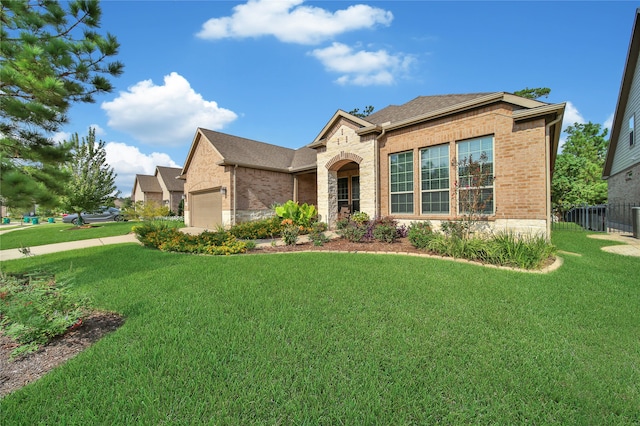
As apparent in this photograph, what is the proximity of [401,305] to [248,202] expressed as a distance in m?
13.1

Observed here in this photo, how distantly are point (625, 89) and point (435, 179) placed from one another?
12.7m

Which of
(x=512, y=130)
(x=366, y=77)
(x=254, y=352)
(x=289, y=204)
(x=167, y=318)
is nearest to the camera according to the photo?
(x=254, y=352)

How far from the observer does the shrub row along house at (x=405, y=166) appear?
7.94 meters

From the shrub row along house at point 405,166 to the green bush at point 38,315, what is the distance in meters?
9.82

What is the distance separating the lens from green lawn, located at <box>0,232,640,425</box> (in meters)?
2.04

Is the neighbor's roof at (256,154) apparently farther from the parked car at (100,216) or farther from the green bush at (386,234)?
the parked car at (100,216)

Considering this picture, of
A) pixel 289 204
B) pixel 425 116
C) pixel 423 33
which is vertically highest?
pixel 423 33

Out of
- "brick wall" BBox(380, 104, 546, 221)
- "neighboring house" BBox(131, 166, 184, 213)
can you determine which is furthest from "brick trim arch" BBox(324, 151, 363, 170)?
"neighboring house" BBox(131, 166, 184, 213)

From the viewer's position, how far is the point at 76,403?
213cm

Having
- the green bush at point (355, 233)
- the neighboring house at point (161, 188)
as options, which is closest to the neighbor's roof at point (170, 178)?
the neighboring house at point (161, 188)

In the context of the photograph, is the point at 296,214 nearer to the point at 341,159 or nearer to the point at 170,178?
the point at 341,159

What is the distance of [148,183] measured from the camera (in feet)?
123

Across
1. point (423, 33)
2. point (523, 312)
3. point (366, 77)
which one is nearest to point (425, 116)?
point (423, 33)

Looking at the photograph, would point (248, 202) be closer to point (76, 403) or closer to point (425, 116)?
point (425, 116)
